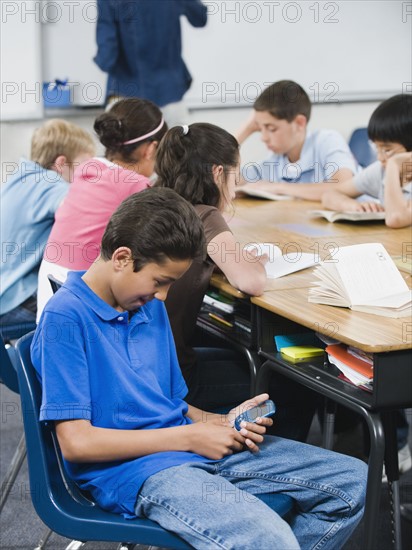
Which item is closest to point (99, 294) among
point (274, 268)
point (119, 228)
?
point (119, 228)

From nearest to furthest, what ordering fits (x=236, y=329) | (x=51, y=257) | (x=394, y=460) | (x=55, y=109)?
(x=394, y=460)
(x=236, y=329)
(x=51, y=257)
(x=55, y=109)

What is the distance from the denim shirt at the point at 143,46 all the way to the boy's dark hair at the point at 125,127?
1995mm

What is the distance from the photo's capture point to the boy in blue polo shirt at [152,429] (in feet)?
4.73

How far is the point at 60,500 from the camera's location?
1503 millimetres

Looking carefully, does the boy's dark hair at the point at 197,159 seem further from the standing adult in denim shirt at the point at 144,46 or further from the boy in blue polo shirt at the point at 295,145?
the standing adult in denim shirt at the point at 144,46

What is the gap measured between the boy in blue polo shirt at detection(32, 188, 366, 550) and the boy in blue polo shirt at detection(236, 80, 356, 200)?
2053 mm

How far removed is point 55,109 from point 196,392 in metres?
3.16

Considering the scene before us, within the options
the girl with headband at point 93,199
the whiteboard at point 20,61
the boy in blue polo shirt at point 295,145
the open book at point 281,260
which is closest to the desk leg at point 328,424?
the open book at point 281,260

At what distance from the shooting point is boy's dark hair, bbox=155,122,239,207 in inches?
87.3

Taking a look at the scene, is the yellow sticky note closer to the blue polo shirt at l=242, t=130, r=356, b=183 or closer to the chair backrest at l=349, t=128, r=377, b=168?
the blue polo shirt at l=242, t=130, r=356, b=183

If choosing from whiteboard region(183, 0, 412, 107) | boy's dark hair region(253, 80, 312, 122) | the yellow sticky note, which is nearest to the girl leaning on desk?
the yellow sticky note

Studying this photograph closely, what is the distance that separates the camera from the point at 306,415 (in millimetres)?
2279

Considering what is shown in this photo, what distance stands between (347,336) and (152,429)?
469 millimetres

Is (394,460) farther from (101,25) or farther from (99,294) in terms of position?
(101,25)
